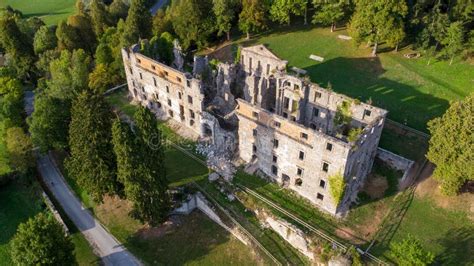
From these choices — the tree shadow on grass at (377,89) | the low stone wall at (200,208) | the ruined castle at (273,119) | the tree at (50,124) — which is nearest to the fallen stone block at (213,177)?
the low stone wall at (200,208)

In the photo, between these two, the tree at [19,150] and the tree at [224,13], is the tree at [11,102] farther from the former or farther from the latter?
the tree at [224,13]

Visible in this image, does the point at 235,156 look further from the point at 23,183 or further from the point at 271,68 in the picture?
the point at 23,183

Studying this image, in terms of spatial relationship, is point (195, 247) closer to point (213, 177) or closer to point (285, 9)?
point (213, 177)

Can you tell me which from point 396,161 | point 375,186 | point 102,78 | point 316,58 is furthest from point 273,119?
point 102,78

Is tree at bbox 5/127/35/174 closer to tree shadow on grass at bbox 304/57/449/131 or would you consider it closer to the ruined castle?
the ruined castle

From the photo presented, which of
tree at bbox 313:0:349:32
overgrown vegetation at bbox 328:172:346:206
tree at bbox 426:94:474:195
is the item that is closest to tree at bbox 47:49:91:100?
overgrown vegetation at bbox 328:172:346:206

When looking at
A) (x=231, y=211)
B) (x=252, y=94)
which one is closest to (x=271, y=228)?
(x=231, y=211)

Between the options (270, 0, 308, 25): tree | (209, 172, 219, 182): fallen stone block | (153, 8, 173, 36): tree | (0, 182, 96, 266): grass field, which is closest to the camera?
(0, 182, 96, 266): grass field
